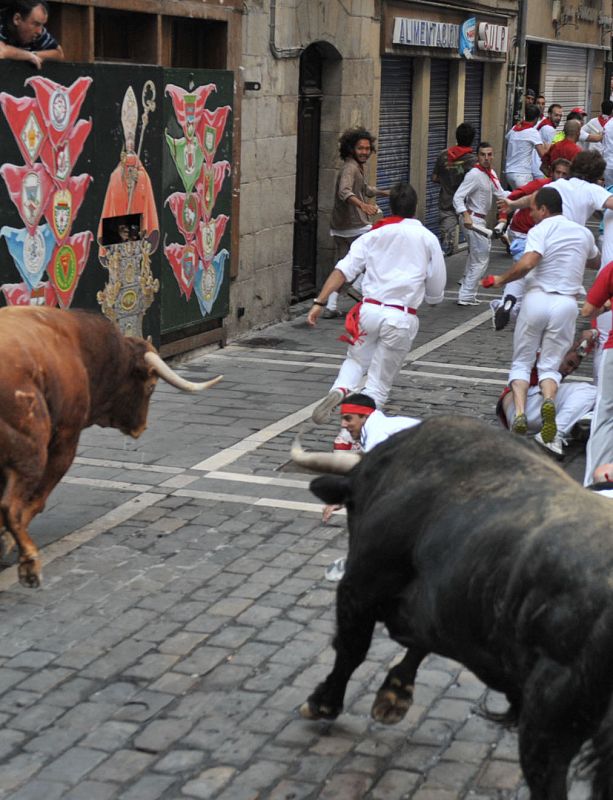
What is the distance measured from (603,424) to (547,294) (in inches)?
71.2

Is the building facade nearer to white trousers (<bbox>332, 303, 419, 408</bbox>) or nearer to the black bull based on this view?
white trousers (<bbox>332, 303, 419, 408</bbox>)

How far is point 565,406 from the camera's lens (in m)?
10.7

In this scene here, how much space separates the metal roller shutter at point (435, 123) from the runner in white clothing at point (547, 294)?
1090 cm

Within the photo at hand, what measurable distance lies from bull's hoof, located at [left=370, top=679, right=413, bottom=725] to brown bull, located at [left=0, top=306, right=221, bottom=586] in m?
2.03

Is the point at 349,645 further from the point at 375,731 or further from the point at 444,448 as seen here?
the point at 444,448

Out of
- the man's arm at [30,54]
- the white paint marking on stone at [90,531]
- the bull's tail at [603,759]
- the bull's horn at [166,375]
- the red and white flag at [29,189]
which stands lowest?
the white paint marking on stone at [90,531]

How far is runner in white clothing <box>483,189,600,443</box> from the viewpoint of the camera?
34.8ft

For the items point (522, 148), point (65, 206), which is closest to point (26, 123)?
point (65, 206)

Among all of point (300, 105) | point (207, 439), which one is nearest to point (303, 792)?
point (207, 439)

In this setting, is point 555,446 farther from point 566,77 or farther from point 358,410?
point 566,77

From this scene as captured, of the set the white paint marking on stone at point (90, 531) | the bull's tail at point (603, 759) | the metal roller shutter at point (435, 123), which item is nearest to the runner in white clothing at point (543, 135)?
the metal roller shutter at point (435, 123)

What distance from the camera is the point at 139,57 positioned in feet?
40.7

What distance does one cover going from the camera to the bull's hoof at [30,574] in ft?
22.0

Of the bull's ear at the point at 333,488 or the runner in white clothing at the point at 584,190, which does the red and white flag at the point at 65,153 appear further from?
the bull's ear at the point at 333,488
